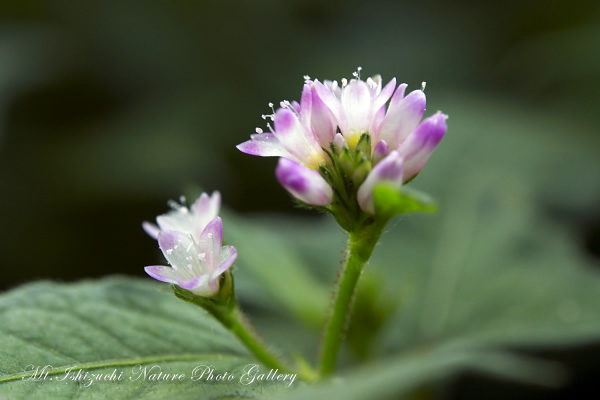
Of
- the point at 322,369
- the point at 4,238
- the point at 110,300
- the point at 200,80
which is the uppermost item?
the point at 200,80

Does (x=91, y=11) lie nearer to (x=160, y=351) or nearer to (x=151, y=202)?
(x=151, y=202)

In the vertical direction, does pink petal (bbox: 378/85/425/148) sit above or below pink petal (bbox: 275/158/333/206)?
above

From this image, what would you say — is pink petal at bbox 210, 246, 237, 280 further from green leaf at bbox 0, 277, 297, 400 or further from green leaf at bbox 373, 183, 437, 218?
green leaf at bbox 373, 183, 437, 218

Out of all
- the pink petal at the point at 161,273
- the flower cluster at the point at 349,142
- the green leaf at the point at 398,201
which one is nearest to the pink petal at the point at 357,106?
the flower cluster at the point at 349,142

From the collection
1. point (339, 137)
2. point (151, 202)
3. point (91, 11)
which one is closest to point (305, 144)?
point (339, 137)

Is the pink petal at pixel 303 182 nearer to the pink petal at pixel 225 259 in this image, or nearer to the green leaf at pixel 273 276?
the pink petal at pixel 225 259

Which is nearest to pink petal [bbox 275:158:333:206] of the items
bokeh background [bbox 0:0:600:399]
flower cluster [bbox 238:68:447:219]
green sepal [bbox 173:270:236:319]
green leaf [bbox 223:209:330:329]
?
flower cluster [bbox 238:68:447:219]

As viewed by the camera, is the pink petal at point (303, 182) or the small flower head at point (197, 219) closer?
the pink petal at point (303, 182)
